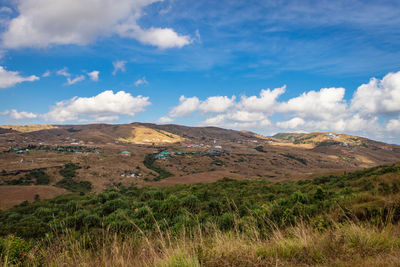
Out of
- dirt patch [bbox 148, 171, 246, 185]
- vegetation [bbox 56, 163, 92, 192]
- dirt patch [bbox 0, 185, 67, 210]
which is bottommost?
vegetation [bbox 56, 163, 92, 192]

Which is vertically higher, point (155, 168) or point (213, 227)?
point (213, 227)

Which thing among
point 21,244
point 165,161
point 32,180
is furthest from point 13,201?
point 165,161

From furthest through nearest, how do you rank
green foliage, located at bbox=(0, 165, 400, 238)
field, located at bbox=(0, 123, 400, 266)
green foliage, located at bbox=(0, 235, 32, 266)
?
1. green foliage, located at bbox=(0, 165, 400, 238)
2. green foliage, located at bbox=(0, 235, 32, 266)
3. field, located at bbox=(0, 123, 400, 266)

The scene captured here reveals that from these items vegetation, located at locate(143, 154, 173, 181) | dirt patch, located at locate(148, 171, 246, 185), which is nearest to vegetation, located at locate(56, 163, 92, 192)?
vegetation, located at locate(143, 154, 173, 181)

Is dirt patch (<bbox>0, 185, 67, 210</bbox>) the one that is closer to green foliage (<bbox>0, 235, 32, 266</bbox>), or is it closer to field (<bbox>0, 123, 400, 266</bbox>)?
field (<bbox>0, 123, 400, 266</bbox>)

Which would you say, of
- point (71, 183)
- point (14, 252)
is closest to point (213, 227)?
point (14, 252)

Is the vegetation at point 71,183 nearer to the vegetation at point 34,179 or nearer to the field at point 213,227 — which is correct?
the vegetation at point 34,179

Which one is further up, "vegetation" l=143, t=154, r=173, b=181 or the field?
the field

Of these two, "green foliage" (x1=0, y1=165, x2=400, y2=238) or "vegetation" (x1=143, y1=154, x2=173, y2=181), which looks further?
"vegetation" (x1=143, y1=154, x2=173, y2=181)

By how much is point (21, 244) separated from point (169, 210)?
6.27m

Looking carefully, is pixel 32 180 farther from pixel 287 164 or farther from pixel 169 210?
pixel 287 164

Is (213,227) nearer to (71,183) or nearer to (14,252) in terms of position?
(14,252)

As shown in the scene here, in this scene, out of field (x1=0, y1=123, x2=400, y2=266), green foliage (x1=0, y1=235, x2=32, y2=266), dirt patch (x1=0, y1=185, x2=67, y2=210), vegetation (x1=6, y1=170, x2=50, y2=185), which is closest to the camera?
field (x1=0, y1=123, x2=400, y2=266)

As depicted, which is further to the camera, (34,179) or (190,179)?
(34,179)
